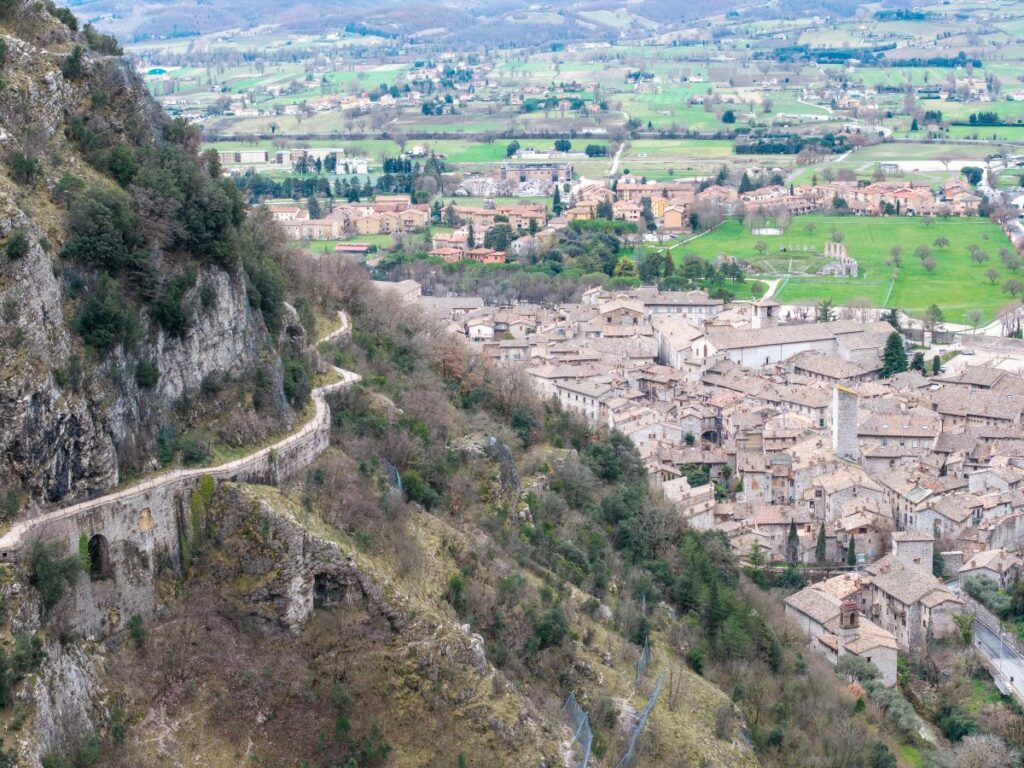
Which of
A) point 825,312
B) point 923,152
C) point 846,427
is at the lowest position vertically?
point 846,427

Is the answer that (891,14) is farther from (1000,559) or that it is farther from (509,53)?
(1000,559)

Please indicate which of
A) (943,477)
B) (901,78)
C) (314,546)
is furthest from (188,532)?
(901,78)

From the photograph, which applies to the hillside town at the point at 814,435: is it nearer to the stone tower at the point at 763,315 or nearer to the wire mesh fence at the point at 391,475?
the stone tower at the point at 763,315

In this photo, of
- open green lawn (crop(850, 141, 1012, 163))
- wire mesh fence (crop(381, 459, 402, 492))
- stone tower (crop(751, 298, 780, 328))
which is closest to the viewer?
wire mesh fence (crop(381, 459, 402, 492))

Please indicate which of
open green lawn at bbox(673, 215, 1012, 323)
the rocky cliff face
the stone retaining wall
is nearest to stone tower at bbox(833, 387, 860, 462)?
open green lawn at bbox(673, 215, 1012, 323)

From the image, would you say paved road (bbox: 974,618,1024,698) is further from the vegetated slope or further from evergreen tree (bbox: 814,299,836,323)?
evergreen tree (bbox: 814,299,836,323)

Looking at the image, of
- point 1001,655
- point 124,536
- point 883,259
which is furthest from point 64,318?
point 883,259

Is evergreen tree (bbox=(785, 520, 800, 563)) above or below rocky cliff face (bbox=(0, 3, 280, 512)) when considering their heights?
below

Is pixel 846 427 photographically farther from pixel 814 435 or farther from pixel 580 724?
pixel 580 724
